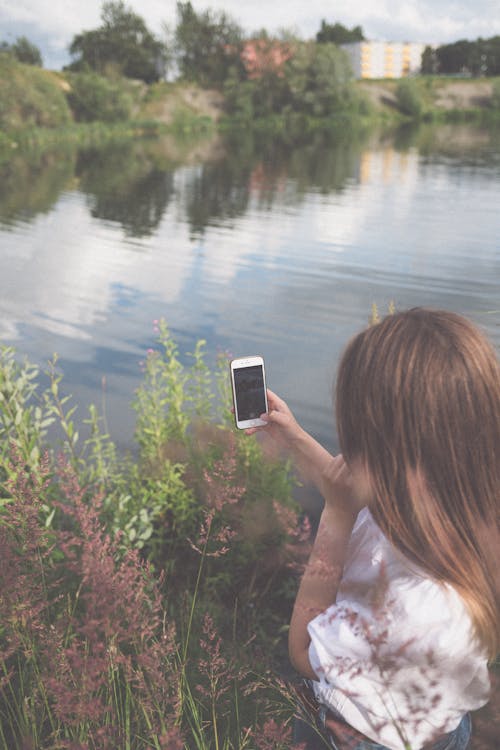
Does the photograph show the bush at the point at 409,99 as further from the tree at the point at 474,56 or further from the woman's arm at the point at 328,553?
the woman's arm at the point at 328,553

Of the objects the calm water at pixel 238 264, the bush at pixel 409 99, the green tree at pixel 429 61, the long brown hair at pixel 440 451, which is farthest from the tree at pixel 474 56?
the long brown hair at pixel 440 451

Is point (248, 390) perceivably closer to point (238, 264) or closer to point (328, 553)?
point (328, 553)

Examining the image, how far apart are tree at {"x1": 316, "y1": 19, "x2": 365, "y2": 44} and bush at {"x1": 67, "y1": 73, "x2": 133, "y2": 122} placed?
10049 centimetres

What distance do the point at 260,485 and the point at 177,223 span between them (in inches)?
641

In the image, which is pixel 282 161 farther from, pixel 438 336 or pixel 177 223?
pixel 438 336

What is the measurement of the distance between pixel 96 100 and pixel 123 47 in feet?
127

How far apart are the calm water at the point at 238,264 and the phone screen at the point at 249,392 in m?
1.10

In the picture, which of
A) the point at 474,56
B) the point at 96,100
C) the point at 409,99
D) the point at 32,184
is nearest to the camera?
the point at 32,184

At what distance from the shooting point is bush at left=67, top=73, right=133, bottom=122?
2344 inches

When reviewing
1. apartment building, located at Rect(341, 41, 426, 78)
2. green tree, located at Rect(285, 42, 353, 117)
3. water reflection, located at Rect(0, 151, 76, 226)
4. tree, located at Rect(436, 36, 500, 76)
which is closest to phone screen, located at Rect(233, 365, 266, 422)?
water reflection, located at Rect(0, 151, 76, 226)

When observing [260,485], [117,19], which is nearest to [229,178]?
[260,485]

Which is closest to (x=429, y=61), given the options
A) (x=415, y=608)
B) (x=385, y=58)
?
(x=385, y=58)

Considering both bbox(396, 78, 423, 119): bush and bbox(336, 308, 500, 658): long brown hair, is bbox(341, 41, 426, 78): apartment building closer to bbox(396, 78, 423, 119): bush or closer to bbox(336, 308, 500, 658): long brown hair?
bbox(396, 78, 423, 119): bush

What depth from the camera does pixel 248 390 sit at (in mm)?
2324
